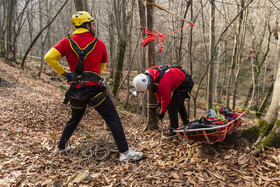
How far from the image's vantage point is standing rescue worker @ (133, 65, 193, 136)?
347 centimetres

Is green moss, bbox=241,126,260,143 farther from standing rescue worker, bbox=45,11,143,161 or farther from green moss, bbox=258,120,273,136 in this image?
standing rescue worker, bbox=45,11,143,161

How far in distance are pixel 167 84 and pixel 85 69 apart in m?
1.55

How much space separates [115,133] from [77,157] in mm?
896

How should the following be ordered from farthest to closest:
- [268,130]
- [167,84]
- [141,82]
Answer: [167,84], [141,82], [268,130]

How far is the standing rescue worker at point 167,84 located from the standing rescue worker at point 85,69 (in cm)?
76

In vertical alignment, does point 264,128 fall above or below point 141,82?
below

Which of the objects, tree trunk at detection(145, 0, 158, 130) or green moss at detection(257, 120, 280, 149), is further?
tree trunk at detection(145, 0, 158, 130)

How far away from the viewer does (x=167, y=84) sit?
11.6 ft

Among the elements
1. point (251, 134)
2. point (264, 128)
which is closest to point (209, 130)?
point (251, 134)

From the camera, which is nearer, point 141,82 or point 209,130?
point 209,130

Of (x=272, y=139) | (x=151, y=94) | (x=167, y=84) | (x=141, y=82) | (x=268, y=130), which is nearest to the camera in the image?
(x=272, y=139)

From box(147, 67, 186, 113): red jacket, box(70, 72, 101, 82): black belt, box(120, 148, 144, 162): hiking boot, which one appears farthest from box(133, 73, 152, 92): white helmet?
box(120, 148, 144, 162): hiking boot

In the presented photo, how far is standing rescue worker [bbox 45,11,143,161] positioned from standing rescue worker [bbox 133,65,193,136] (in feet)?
2.50

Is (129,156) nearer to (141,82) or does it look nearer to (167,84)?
(141,82)
